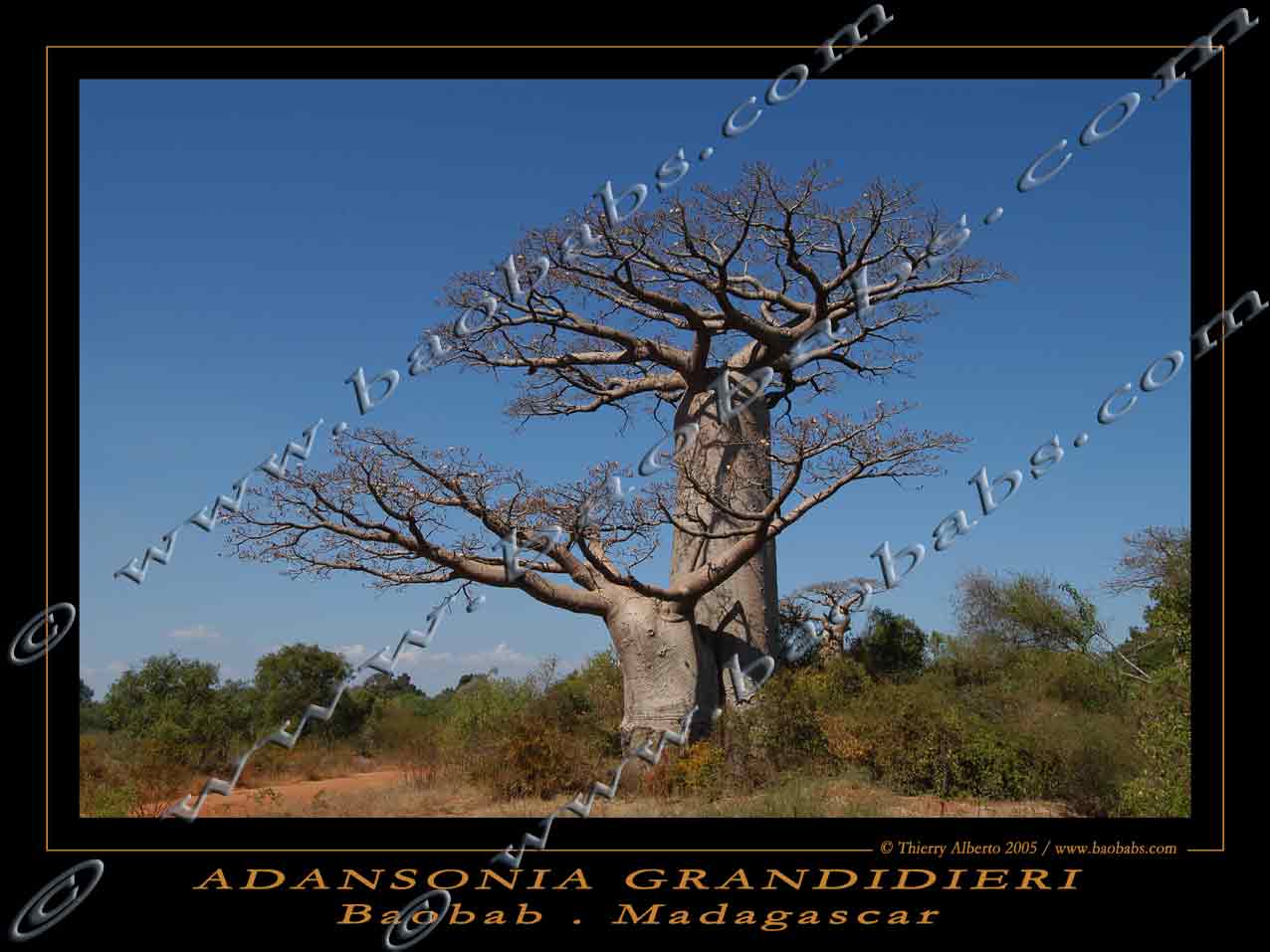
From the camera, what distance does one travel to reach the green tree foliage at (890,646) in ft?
41.1

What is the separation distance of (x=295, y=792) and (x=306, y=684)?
4.94 metres

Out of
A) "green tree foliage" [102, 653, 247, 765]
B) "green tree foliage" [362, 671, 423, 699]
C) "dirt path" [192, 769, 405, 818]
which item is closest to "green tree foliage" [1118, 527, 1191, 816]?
"dirt path" [192, 769, 405, 818]

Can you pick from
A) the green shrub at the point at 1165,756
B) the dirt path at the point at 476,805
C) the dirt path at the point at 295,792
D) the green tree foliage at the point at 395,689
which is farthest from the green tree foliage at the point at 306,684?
the green shrub at the point at 1165,756

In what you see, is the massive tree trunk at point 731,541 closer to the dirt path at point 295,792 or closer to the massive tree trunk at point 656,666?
the massive tree trunk at point 656,666

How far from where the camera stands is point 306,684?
14.4m

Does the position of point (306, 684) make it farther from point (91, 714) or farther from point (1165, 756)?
point (1165, 756)

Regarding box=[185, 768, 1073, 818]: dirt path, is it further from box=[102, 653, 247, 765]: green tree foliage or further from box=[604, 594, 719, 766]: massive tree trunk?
box=[102, 653, 247, 765]: green tree foliage

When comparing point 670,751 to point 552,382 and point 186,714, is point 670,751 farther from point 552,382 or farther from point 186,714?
point 186,714

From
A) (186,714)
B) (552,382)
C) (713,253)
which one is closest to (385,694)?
(186,714)

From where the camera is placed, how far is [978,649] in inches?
524
